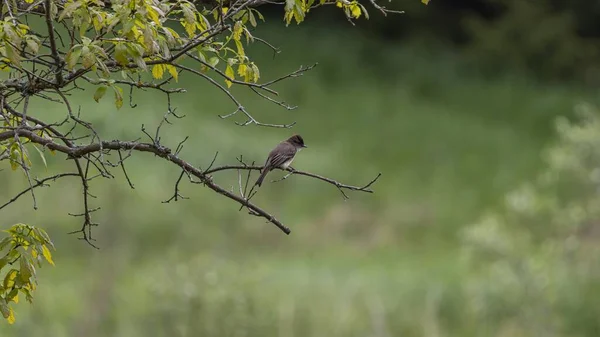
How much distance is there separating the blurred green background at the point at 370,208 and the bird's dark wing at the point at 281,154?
6.97m

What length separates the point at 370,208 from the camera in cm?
2172

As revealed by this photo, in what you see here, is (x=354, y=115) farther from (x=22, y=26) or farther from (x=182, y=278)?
(x=22, y=26)

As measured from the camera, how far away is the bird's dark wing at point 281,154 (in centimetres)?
694

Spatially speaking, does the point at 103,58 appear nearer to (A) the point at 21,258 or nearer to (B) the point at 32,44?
(B) the point at 32,44

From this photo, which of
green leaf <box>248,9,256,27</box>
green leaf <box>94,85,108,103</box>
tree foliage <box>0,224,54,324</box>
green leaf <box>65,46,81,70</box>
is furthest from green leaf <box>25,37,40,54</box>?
green leaf <box>248,9,256,27</box>

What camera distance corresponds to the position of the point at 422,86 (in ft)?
101

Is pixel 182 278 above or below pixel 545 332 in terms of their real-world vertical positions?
above

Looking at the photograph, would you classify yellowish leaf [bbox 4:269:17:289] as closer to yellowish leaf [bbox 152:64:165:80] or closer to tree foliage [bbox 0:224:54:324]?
tree foliage [bbox 0:224:54:324]

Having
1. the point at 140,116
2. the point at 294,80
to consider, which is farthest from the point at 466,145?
the point at 140,116

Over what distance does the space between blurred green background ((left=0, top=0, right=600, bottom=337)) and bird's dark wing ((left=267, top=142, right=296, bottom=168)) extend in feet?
22.9

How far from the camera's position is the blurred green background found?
50.5 ft

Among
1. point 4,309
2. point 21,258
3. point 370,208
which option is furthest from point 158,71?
point 370,208

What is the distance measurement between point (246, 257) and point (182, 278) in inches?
125

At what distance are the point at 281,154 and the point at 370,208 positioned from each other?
14.6m
